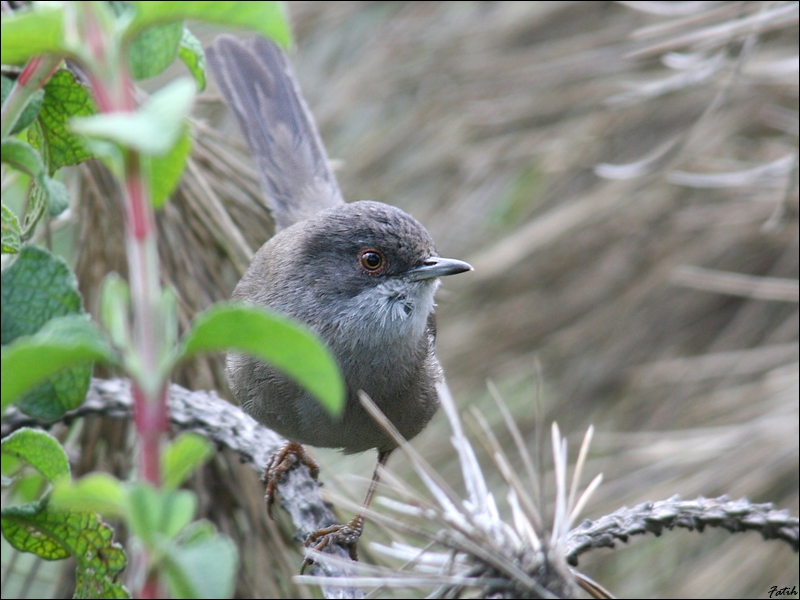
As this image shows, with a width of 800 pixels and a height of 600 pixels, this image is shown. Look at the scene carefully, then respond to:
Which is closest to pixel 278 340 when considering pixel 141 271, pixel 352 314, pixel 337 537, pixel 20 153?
pixel 141 271

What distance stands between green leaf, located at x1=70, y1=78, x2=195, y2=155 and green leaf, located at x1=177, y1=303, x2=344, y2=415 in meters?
0.16

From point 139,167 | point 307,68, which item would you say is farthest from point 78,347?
point 307,68

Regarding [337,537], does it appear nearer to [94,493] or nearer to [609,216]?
[94,493]

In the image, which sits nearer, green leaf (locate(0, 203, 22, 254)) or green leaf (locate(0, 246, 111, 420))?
green leaf (locate(0, 246, 111, 420))

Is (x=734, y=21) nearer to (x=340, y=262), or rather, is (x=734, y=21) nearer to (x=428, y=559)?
(x=340, y=262)

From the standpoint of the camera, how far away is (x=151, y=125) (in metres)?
0.73

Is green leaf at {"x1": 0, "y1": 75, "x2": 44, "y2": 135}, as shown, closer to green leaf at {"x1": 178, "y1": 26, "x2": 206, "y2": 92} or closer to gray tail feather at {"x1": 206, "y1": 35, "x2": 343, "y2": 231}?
green leaf at {"x1": 178, "y1": 26, "x2": 206, "y2": 92}

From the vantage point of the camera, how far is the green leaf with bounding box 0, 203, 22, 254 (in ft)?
4.00

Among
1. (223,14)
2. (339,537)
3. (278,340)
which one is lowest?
(339,537)

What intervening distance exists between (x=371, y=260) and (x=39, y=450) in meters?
2.05

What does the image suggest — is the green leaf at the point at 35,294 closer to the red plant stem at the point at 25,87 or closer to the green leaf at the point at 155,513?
the red plant stem at the point at 25,87

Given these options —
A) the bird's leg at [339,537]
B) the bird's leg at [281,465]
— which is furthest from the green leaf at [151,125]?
the bird's leg at [281,465]

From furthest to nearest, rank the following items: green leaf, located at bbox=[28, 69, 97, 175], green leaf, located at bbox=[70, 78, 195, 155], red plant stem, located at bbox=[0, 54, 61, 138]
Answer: green leaf, located at bbox=[28, 69, 97, 175], red plant stem, located at bbox=[0, 54, 61, 138], green leaf, located at bbox=[70, 78, 195, 155]

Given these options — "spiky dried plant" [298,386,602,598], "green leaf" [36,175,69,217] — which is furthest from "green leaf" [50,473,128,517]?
"green leaf" [36,175,69,217]
